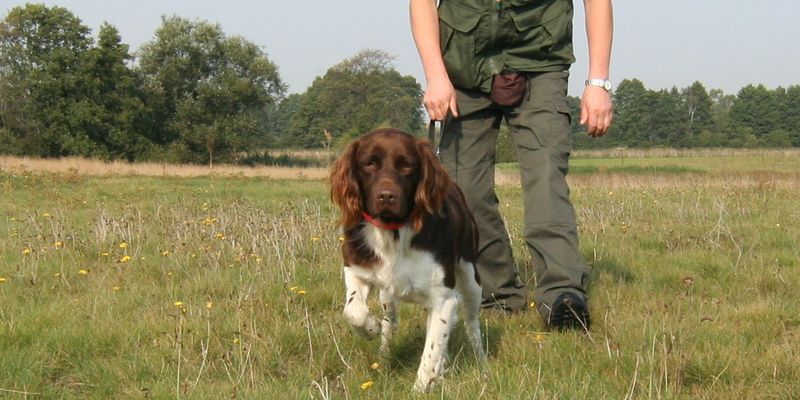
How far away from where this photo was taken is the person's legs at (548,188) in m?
4.35

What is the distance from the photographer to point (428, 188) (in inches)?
143

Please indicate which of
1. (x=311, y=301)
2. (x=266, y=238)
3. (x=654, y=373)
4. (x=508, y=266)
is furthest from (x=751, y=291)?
→ (x=266, y=238)

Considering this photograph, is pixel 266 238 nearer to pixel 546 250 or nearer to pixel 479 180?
pixel 479 180

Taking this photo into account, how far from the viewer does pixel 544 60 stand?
454 centimetres

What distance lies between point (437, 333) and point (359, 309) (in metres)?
0.38

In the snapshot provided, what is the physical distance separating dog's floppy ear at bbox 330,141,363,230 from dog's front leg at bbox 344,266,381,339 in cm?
25

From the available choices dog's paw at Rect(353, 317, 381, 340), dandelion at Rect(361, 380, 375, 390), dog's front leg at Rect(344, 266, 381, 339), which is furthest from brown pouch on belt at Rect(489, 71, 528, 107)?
dandelion at Rect(361, 380, 375, 390)

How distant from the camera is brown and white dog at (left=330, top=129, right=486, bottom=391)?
3602mm

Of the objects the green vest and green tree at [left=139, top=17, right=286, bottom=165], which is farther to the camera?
green tree at [left=139, top=17, right=286, bottom=165]

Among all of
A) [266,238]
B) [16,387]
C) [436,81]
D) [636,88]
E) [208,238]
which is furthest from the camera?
[636,88]

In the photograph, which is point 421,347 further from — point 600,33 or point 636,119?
point 636,119

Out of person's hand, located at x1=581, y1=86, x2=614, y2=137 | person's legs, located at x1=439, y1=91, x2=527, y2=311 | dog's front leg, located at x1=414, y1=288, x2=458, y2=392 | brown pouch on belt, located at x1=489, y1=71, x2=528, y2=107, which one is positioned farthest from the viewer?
person's legs, located at x1=439, y1=91, x2=527, y2=311

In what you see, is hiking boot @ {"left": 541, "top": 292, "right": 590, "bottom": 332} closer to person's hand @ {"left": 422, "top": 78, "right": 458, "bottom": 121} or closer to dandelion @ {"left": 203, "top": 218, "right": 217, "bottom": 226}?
person's hand @ {"left": 422, "top": 78, "right": 458, "bottom": 121}

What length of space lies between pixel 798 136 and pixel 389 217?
116388 millimetres
